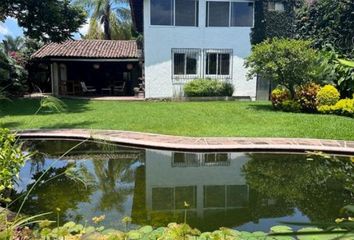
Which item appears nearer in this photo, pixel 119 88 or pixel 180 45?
pixel 180 45

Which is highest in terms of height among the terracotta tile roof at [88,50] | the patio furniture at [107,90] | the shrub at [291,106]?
the terracotta tile roof at [88,50]

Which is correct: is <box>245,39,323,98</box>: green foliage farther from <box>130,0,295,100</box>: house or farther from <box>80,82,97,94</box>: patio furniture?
<box>80,82,97,94</box>: patio furniture

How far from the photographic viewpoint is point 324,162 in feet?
27.2

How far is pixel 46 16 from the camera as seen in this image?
17672 mm

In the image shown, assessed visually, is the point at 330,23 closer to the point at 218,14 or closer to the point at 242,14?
the point at 242,14

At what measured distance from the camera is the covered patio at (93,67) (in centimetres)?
2362

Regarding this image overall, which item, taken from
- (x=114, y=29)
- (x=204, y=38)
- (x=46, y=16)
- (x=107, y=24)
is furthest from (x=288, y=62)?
(x=107, y=24)

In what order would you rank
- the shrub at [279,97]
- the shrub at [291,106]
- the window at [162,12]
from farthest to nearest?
the window at [162,12]
the shrub at [279,97]
the shrub at [291,106]

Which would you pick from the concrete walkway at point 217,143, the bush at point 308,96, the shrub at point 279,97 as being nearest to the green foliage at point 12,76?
the concrete walkway at point 217,143

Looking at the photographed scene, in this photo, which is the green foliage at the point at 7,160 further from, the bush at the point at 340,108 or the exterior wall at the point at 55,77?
the exterior wall at the point at 55,77

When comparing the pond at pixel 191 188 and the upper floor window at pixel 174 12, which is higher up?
the upper floor window at pixel 174 12

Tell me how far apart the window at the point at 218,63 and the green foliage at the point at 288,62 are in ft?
16.2

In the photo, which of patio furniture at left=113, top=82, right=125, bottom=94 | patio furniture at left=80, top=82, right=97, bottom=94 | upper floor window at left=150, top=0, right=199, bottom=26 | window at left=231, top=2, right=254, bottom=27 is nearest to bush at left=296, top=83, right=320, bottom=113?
window at left=231, top=2, right=254, bottom=27

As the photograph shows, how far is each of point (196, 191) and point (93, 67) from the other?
2069 cm
